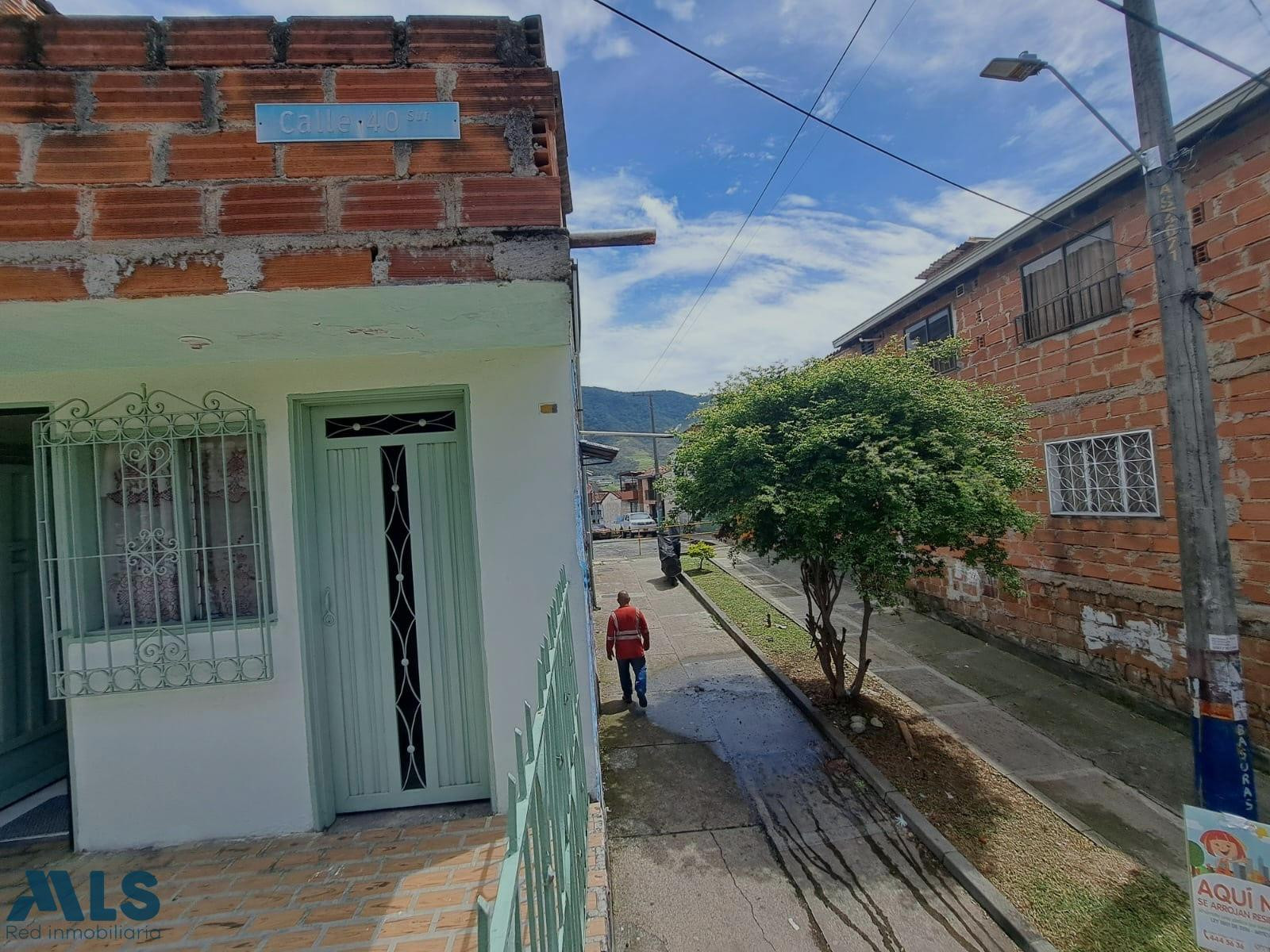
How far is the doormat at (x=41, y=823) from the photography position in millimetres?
3039

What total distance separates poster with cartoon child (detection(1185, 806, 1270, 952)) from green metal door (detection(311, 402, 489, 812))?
385cm

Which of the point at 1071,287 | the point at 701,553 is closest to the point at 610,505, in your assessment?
the point at 701,553

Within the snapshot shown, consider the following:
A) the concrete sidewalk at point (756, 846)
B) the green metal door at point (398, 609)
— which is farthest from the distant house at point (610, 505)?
the green metal door at point (398, 609)

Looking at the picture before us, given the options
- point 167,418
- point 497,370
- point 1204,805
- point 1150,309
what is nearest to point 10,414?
point 167,418

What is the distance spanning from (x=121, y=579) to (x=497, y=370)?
7.56ft

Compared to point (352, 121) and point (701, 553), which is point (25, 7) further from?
point (701, 553)

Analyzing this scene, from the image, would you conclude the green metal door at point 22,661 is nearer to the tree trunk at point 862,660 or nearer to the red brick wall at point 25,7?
the red brick wall at point 25,7

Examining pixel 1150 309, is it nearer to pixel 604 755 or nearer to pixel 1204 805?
pixel 1204 805

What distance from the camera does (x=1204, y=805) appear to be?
142 inches

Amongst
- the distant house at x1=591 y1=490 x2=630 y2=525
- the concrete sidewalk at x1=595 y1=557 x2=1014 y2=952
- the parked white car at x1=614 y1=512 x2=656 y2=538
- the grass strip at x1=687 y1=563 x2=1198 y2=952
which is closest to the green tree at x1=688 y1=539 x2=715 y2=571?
the concrete sidewalk at x1=595 y1=557 x2=1014 y2=952

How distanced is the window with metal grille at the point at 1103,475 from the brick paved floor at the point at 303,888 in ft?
25.4

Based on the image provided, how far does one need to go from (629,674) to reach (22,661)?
212 inches

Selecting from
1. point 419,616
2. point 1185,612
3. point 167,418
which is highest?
point 167,418

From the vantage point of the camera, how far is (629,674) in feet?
23.5
